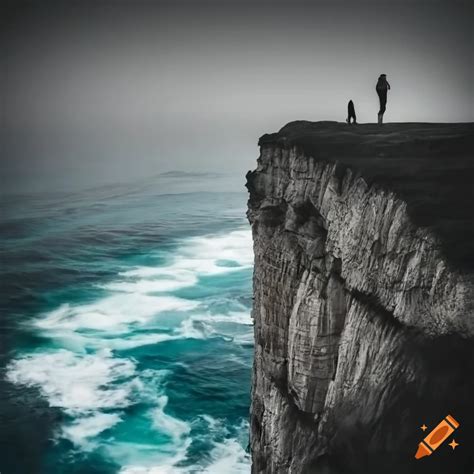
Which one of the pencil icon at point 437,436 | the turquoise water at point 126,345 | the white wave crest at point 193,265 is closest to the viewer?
the pencil icon at point 437,436

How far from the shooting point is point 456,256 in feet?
45.3

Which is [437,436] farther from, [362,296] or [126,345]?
[126,345]

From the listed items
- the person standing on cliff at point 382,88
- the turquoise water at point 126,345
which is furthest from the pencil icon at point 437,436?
the turquoise water at point 126,345

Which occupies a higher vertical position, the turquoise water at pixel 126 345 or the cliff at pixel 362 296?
the cliff at pixel 362 296

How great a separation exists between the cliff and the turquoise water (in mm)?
11659

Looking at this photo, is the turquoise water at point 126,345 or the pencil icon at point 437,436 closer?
the pencil icon at point 437,436

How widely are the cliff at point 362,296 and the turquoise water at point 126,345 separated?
459 inches

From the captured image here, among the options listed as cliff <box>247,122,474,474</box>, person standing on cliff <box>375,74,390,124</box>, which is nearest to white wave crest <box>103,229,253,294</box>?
cliff <box>247,122,474,474</box>

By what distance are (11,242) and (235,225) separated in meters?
34.5

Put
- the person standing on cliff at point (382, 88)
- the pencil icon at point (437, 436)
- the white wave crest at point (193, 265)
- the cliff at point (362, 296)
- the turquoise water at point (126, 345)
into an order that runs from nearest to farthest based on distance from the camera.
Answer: the pencil icon at point (437, 436), the cliff at point (362, 296), the person standing on cliff at point (382, 88), the turquoise water at point (126, 345), the white wave crest at point (193, 265)

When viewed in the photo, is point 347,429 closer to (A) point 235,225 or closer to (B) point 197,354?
(B) point 197,354

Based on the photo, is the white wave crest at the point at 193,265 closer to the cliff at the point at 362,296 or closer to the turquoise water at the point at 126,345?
the turquoise water at the point at 126,345

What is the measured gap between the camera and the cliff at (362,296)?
43.4 ft

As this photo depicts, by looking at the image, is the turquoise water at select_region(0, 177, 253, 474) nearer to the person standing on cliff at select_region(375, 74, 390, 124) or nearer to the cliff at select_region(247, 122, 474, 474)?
the cliff at select_region(247, 122, 474, 474)
